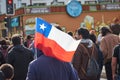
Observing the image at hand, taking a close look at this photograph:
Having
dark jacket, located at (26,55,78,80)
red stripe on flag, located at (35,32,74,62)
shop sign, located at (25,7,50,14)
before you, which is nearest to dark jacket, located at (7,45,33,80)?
dark jacket, located at (26,55,78,80)

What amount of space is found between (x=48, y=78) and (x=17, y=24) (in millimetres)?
36813

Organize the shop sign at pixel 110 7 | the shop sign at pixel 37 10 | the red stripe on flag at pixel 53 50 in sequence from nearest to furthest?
the red stripe on flag at pixel 53 50 < the shop sign at pixel 37 10 < the shop sign at pixel 110 7

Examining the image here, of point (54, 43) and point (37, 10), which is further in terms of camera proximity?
point (37, 10)

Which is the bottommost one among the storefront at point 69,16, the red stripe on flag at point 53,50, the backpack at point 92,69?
the storefront at point 69,16

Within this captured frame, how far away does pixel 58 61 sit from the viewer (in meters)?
6.19

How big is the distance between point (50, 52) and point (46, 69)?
0.22 meters

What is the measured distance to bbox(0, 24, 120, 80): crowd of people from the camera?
613cm

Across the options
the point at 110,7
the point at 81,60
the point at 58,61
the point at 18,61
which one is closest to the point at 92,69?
the point at 81,60

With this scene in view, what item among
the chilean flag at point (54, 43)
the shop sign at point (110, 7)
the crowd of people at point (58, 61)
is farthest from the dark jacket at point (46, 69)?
the shop sign at point (110, 7)

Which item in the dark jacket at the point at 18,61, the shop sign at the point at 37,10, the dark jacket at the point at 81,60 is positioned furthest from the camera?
Result: the shop sign at the point at 37,10

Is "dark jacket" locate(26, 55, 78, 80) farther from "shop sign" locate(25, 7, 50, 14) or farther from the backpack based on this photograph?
"shop sign" locate(25, 7, 50, 14)

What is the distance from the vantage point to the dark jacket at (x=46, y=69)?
6.09 m

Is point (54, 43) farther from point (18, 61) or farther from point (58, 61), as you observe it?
point (18, 61)

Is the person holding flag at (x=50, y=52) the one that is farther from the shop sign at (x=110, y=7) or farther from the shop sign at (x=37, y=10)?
the shop sign at (x=110, y=7)
